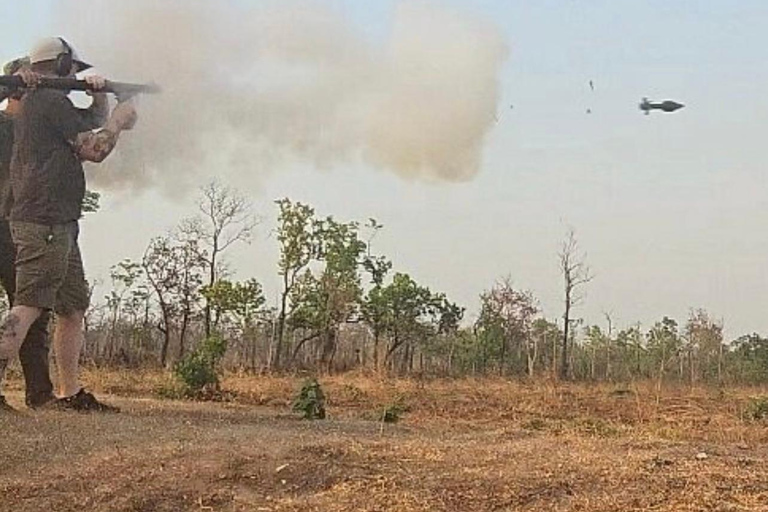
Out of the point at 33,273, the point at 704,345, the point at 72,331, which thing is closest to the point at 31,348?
the point at 72,331

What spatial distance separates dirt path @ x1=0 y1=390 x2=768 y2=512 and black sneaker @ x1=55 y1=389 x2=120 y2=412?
4.65 ft

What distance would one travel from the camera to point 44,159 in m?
8.16

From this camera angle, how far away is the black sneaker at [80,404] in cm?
825

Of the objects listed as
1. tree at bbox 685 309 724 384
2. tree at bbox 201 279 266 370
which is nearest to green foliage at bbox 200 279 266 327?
tree at bbox 201 279 266 370

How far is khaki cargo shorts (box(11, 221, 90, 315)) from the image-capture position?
311 inches

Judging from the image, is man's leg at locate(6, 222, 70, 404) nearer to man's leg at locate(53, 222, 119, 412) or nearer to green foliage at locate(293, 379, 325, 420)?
man's leg at locate(53, 222, 119, 412)

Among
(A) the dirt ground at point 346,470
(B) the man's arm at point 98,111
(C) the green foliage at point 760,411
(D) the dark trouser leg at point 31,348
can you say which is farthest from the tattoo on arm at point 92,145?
(C) the green foliage at point 760,411

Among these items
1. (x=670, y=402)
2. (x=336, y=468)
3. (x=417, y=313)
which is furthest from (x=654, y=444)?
(x=417, y=313)

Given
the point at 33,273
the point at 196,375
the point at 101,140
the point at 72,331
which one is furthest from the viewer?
the point at 196,375

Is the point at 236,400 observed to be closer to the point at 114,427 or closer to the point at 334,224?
the point at 114,427

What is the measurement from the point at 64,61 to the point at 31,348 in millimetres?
2270

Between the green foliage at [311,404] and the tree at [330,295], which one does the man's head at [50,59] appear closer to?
the green foliage at [311,404]

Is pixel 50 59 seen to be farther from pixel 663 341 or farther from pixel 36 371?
pixel 663 341

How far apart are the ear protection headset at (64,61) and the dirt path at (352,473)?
299 centimetres
